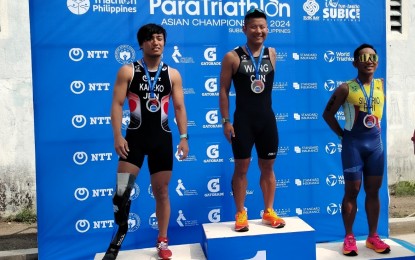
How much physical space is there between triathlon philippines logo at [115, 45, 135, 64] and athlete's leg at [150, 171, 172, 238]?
1.67 meters

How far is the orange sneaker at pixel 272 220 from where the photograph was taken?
12.0 ft

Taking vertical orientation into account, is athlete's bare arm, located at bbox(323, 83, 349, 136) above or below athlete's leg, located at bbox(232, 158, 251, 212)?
above

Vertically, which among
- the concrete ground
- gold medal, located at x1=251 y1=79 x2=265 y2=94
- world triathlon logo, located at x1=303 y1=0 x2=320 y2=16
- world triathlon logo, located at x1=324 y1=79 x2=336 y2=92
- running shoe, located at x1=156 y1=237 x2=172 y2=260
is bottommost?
the concrete ground

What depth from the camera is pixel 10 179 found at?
20.5ft

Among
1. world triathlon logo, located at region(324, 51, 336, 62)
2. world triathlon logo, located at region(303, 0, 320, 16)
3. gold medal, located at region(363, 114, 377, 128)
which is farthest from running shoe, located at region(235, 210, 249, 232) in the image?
world triathlon logo, located at region(303, 0, 320, 16)

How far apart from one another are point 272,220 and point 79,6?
112 inches

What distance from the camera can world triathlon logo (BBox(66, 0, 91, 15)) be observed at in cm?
455

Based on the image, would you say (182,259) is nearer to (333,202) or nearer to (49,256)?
(49,256)

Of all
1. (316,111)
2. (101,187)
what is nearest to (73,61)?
(101,187)

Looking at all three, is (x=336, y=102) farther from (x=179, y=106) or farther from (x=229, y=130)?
(x=179, y=106)

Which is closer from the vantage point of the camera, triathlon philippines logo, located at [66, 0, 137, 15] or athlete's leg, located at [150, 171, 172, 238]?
athlete's leg, located at [150, 171, 172, 238]

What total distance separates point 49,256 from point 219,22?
3042mm

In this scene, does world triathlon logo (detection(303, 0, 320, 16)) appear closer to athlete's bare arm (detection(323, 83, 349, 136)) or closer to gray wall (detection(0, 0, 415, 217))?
athlete's bare arm (detection(323, 83, 349, 136))

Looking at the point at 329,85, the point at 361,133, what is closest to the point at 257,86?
the point at 361,133
